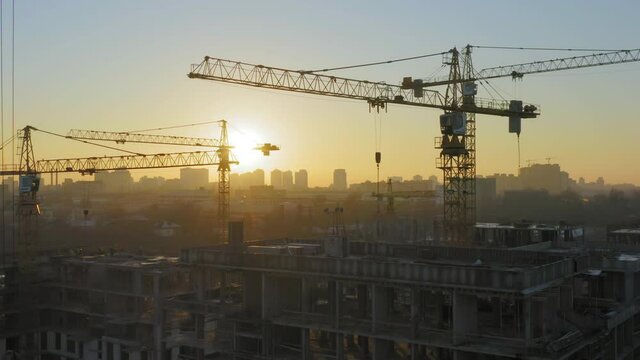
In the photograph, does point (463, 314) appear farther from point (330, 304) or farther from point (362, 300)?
point (330, 304)

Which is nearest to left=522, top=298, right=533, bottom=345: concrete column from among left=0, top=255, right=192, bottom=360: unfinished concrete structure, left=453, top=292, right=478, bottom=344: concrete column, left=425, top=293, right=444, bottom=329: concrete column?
left=453, top=292, right=478, bottom=344: concrete column

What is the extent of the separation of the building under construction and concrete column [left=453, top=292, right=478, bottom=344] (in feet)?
0.14

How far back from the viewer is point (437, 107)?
5175 cm

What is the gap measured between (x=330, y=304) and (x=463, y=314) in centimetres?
776

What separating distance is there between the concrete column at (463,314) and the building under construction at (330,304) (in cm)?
4

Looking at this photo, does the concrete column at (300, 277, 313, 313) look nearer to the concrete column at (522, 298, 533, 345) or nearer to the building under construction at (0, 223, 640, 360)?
the building under construction at (0, 223, 640, 360)

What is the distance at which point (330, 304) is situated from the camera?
27328 mm

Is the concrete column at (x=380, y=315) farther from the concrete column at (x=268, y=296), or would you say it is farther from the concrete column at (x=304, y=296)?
the concrete column at (x=268, y=296)

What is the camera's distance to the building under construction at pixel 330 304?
21188 mm

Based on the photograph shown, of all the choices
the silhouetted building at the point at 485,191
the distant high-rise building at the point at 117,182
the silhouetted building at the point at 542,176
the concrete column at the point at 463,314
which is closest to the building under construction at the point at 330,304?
the concrete column at the point at 463,314

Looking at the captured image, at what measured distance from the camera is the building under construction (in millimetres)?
21188

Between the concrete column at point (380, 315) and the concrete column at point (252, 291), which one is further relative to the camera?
the concrete column at point (252, 291)

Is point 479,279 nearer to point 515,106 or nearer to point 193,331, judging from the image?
point 193,331

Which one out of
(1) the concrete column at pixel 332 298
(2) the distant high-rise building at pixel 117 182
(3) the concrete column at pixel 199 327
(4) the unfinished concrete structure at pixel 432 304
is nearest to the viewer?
(4) the unfinished concrete structure at pixel 432 304
